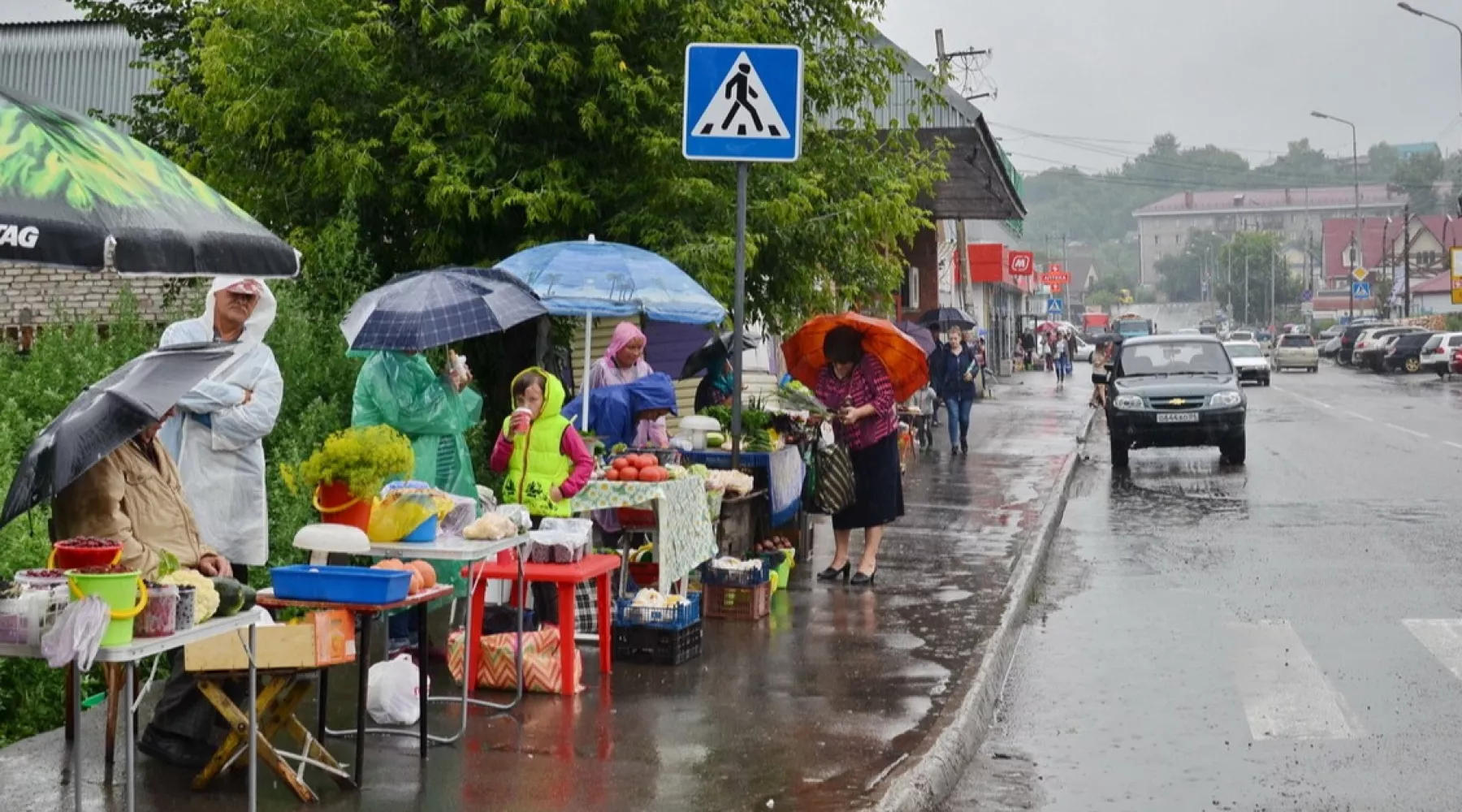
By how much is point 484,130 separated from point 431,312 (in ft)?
21.6

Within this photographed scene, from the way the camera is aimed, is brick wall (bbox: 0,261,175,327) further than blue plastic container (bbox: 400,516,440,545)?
Yes

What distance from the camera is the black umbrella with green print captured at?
175 inches

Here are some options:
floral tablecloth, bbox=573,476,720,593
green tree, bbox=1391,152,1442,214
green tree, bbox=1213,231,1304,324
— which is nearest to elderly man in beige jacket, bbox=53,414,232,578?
floral tablecloth, bbox=573,476,720,593

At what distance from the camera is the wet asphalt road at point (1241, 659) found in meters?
7.11

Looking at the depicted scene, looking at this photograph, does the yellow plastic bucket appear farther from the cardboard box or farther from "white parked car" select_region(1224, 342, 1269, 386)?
"white parked car" select_region(1224, 342, 1269, 386)

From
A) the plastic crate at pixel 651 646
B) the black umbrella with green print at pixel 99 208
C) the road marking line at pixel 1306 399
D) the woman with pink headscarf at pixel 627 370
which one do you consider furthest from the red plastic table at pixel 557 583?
the road marking line at pixel 1306 399

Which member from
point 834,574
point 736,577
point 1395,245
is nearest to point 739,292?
point 736,577

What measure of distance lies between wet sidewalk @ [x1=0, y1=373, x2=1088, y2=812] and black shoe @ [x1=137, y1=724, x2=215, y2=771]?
76 millimetres

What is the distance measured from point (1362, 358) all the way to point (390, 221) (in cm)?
6352

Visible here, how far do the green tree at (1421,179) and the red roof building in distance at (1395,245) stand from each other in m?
7.08

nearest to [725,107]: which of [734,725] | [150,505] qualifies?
[734,725]

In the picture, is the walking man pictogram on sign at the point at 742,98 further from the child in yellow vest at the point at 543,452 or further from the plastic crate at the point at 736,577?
the plastic crate at the point at 736,577

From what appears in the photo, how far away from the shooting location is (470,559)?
7.06 m

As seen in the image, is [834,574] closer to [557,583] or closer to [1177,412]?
[557,583]
